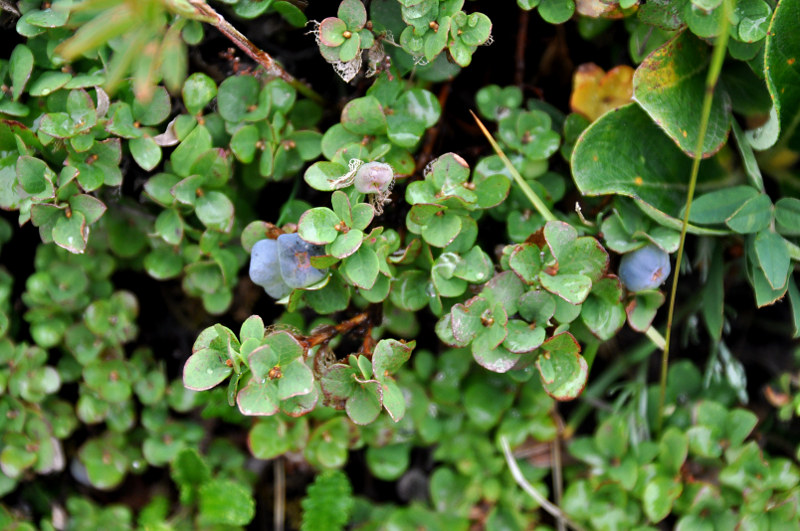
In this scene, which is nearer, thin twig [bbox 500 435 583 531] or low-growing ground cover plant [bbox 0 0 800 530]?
low-growing ground cover plant [bbox 0 0 800 530]

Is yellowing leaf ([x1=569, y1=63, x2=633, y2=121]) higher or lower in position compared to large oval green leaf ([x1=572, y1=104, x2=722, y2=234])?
higher

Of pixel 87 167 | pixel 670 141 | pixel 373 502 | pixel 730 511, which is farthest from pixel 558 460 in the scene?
pixel 87 167

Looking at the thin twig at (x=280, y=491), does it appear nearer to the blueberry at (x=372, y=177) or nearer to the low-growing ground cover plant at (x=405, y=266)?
the low-growing ground cover plant at (x=405, y=266)

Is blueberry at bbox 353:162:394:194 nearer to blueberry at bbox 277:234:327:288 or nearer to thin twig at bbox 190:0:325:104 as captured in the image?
blueberry at bbox 277:234:327:288

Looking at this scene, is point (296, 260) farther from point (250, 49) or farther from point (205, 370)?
point (250, 49)

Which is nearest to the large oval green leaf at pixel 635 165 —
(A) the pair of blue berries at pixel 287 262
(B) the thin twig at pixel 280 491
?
(A) the pair of blue berries at pixel 287 262

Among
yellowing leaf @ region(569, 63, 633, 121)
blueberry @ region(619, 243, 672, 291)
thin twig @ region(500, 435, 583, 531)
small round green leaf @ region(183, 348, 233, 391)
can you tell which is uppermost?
yellowing leaf @ region(569, 63, 633, 121)

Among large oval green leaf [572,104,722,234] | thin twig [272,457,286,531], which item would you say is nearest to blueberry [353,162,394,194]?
large oval green leaf [572,104,722,234]

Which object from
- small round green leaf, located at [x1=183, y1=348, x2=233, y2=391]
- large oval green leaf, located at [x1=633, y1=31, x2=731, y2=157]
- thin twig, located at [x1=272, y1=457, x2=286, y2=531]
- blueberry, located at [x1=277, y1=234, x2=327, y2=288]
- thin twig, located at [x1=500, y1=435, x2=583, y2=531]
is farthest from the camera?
thin twig, located at [x1=272, y1=457, x2=286, y2=531]

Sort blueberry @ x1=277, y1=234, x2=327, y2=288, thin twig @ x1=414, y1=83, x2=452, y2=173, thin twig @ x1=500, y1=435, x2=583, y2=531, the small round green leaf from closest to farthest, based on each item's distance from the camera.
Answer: the small round green leaf → blueberry @ x1=277, y1=234, x2=327, y2=288 → thin twig @ x1=414, y1=83, x2=452, y2=173 → thin twig @ x1=500, y1=435, x2=583, y2=531
